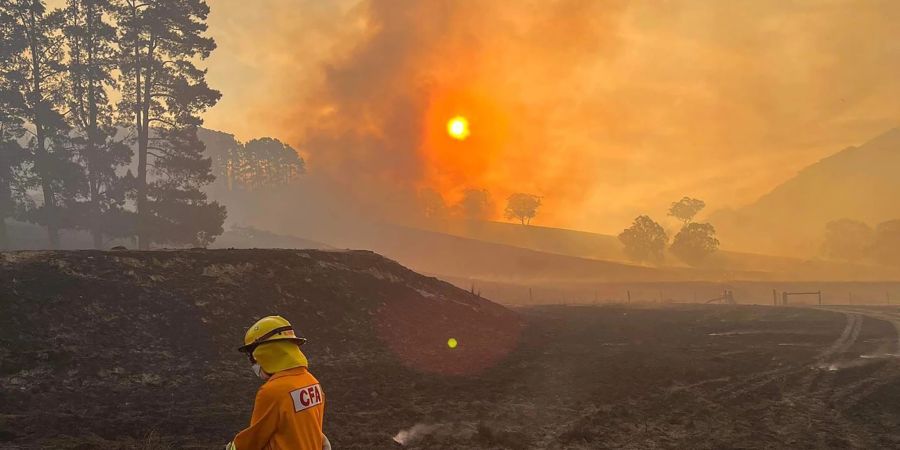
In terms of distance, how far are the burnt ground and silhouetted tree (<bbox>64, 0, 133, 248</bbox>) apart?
83.7 ft

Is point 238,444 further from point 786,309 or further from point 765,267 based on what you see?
point 765,267

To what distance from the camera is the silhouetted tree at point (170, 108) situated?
41.3m

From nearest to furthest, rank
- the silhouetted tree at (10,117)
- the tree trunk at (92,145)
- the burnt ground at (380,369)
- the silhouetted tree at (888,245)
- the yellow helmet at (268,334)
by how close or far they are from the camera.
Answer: the yellow helmet at (268,334), the burnt ground at (380,369), the silhouetted tree at (10,117), the tree trunk at (92,145), the silhouetted tree at (888,245)

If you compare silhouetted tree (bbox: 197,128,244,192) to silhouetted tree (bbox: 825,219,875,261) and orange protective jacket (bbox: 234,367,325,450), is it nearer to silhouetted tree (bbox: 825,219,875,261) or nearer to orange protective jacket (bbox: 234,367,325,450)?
orange protective jacket (bbox: 234,367,325,450)

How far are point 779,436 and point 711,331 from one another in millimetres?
21245

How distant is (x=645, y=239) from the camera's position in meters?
116

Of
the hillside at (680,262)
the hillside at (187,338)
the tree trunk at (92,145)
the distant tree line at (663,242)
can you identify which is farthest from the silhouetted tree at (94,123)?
the distant tree line at (663,242)

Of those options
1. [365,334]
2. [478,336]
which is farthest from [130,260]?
[478,336]

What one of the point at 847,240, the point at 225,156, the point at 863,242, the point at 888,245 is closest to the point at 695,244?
the point at 888,245

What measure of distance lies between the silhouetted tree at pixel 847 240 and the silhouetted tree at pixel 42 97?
153 metres

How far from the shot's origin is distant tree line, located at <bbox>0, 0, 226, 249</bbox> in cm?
4034

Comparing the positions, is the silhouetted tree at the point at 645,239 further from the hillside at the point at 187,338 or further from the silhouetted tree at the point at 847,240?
the hillside at the point at 187,338

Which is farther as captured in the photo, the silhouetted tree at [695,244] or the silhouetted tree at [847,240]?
the silhouetted tree at [847,240]

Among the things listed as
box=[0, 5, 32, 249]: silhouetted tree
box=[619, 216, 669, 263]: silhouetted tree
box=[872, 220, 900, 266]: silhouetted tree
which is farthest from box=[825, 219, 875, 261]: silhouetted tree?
box=[0, 5, 32, 249]: silhouetted tree
